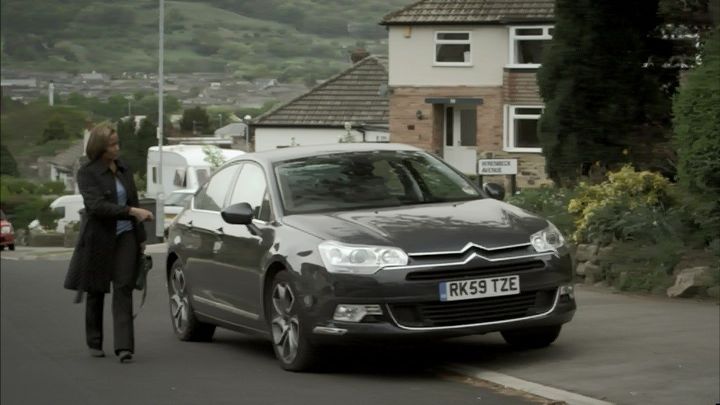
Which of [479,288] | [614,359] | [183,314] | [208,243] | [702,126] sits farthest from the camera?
[702,126]

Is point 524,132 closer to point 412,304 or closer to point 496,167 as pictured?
point 496,167

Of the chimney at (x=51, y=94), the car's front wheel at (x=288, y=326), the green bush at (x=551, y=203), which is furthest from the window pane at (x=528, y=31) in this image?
the chimney at (x=51, y=94)

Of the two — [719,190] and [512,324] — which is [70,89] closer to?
[512,324]

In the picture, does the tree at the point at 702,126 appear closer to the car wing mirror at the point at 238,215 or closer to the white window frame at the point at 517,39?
the car wing mirror at the point at 238,215

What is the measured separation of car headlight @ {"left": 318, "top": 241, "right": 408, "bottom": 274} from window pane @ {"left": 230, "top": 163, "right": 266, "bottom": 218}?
131 cm

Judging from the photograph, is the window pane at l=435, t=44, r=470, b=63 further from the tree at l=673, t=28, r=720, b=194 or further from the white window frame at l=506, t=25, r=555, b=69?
the tree at l=673, t=28, r=720, b=194

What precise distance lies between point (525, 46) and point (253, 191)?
147 ft

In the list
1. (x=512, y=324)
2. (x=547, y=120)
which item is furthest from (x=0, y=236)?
(x=512, y=324)

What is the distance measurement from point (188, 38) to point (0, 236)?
34.5m

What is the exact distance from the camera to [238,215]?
11.3 meters

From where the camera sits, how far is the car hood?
10.4 metres

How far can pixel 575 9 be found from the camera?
19.5 meters

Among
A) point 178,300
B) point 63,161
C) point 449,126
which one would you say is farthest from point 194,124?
point 178,300

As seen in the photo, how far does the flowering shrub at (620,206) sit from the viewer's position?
1636cm
